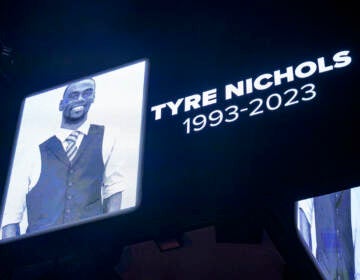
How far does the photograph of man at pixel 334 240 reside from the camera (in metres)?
2.66

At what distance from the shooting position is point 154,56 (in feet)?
12.6

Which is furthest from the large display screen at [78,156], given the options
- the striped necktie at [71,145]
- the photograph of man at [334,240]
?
the photograph of man at [334,240]

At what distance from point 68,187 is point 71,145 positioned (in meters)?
0.32

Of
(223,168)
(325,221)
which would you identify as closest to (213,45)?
(223,168)

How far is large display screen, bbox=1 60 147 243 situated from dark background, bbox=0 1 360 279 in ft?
0.28

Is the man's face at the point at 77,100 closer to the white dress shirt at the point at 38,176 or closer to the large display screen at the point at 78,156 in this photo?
the large display screen at the point at 78,156

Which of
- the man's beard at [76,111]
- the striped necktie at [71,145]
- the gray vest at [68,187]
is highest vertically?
the man's beard at [76,111]

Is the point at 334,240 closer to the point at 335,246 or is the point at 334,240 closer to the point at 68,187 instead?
the point at 335,246

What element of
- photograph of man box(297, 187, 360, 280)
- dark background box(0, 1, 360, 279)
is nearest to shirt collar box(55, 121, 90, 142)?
dark background box(0, 1, 360, 279)

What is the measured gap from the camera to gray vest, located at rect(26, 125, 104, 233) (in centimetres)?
326

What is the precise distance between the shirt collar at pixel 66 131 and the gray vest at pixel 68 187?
39mm

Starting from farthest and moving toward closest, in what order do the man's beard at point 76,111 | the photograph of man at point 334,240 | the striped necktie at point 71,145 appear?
the man's beard at point 76,111, the striped necktie at point 71,145, the photograph of man at point 334,240

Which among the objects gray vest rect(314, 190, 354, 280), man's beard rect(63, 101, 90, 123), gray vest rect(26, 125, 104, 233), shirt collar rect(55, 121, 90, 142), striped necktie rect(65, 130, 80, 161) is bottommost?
gray vest rect(314, 190, 354, 280)

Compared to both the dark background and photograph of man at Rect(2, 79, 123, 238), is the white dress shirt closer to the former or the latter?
photograph of man at Rect(2, 79, 123, 238)
